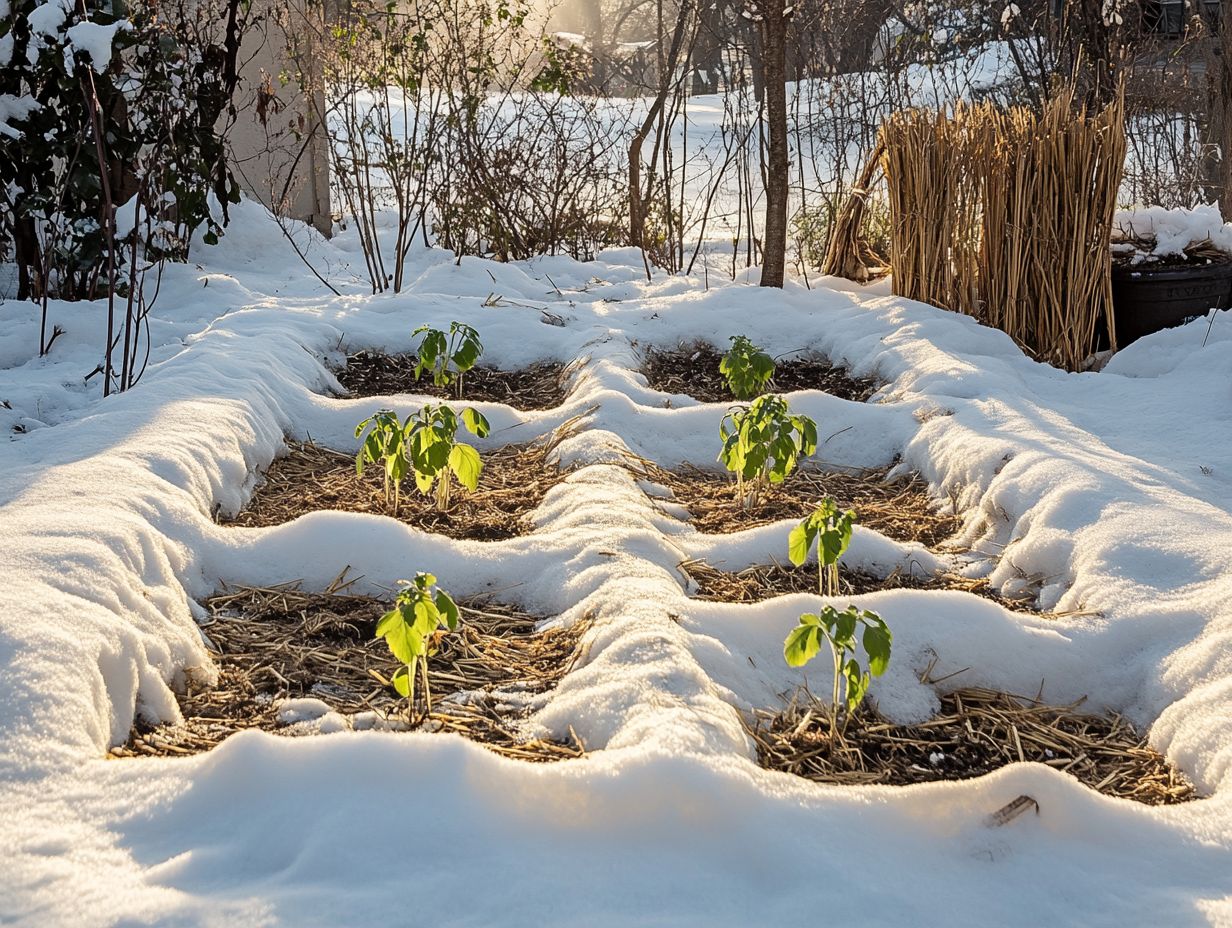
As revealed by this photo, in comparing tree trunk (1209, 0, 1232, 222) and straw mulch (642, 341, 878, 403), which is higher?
tree trunk (1209, 0, 1232, 222)

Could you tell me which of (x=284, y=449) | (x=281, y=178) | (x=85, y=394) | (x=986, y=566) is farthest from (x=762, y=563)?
(x=281, y=178)

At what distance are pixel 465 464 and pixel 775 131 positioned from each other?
3.43 m

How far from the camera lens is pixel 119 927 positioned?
1275 millimetres

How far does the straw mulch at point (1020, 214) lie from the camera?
15.3 ft

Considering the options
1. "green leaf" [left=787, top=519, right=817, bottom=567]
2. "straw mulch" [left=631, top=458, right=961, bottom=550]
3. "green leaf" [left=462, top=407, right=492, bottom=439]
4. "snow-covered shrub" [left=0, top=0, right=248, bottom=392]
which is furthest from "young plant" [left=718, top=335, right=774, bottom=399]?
"snow-covered shrub" [left=0, top=0, right=248, bottom=392]

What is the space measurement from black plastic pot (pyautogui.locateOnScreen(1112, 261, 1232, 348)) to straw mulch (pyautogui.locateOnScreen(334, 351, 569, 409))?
2.65m

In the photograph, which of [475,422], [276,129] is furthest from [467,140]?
[475,422]

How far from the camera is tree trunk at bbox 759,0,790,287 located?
5384 mm

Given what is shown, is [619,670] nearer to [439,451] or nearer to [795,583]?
[795,583]

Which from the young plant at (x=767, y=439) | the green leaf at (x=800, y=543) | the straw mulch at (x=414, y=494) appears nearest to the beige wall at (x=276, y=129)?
the straw mulch at (x=414, y=494)

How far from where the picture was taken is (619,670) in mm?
2025

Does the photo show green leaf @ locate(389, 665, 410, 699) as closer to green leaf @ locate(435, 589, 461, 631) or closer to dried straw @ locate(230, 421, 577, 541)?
green leaf @ locate(435, 589, 461, 631)

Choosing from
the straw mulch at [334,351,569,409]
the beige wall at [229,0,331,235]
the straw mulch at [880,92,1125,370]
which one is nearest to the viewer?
the straw mulch at [334,351,569,409]

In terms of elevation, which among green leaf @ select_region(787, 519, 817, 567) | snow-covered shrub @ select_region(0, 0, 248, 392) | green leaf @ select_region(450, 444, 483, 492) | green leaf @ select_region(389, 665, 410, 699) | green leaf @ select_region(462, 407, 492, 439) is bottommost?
green leaf @ select_region(389, 665, 410, 699)
